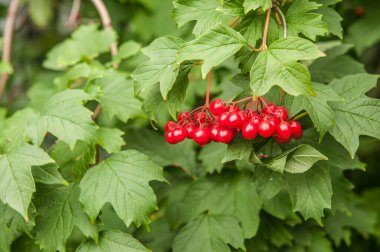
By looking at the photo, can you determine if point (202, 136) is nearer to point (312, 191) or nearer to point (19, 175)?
point (312, 191)

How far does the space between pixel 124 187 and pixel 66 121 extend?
0.31 meters

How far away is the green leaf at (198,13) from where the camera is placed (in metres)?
1.54

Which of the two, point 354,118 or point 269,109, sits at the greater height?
point 269,109

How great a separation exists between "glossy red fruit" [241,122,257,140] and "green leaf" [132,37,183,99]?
266 mm

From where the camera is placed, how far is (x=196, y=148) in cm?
252

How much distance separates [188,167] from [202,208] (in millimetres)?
245

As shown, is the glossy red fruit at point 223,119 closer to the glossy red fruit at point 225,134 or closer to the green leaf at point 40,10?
the glossy red fruit at point 225,134

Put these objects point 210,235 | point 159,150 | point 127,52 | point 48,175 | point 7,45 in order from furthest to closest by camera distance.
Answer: point 7,45 → point 127,52 → point 159,150 → point 210,235 → point 48,175

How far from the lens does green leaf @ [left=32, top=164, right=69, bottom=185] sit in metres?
1.66

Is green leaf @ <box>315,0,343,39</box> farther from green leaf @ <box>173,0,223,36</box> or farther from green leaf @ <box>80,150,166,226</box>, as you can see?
green leaf @ <box>80,150,166,226</box>

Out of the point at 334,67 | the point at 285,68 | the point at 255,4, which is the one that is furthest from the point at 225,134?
the point at 334,67

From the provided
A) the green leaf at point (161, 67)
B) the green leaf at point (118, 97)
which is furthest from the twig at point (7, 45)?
the green leaf at point (161, 67)

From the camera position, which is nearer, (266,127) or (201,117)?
(266,127)

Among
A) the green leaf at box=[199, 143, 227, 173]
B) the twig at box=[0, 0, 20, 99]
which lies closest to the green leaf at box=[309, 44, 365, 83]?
the green leaf at box=[199, 143, 227, 173]
